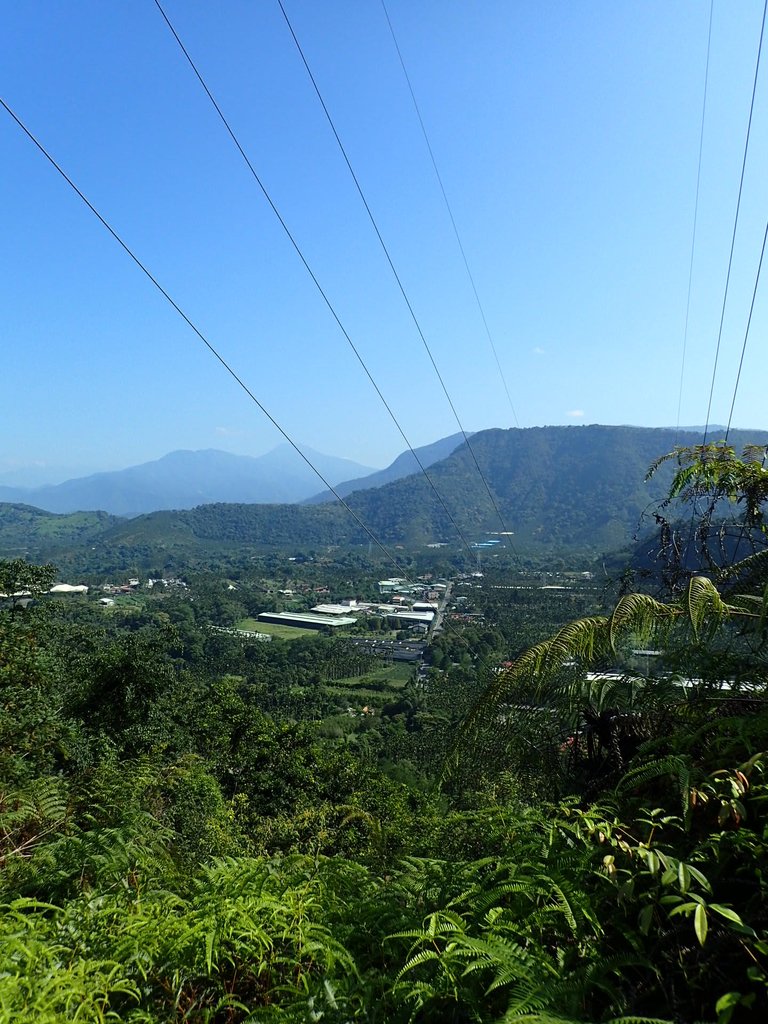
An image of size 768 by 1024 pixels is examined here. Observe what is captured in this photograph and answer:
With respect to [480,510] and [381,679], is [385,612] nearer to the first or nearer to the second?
[381,679]

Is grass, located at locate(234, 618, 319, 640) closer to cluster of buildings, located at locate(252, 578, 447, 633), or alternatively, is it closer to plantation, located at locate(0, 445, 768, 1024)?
cluster of buildings, located at locate(252, 578, 447, 633)

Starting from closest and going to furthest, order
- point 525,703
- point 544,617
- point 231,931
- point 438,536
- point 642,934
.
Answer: point 642,934 < point 231,931 < point 525,703 < point 544,617 < point 438,536

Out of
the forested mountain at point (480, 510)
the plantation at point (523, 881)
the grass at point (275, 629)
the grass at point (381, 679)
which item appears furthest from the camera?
the forested mountain at point (480, 510)

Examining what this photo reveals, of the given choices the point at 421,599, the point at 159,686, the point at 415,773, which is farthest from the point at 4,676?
the point at 421,599

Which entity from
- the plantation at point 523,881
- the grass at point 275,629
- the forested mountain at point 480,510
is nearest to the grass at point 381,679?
the grass at point 275,629

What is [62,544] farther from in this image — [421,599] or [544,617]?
[544,617]

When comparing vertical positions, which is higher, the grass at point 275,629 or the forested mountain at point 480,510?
the forested mountain at point 480,510

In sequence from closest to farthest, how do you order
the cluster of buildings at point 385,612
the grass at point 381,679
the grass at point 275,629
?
1. the grass at point 381,679
2. the grass at point 275,629
3. the cluster of buildings at point 385,612

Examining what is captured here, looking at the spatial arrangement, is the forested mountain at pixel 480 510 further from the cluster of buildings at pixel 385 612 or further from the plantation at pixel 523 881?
the plantation at pixel 523 881

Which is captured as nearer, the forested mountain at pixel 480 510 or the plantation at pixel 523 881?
the plantation at pixel 523 881
